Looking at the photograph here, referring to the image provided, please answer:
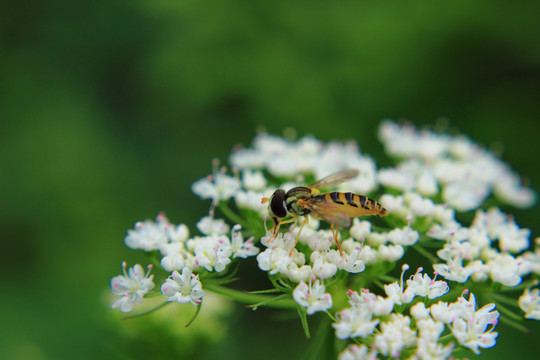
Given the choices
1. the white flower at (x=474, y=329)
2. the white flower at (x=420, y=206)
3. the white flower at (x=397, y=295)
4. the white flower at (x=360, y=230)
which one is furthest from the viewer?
the white flower at (x=420, y=206)

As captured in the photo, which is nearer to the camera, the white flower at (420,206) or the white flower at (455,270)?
the white flower at (455,270)

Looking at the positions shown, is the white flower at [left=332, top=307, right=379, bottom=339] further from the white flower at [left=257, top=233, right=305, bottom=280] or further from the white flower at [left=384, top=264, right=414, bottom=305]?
the white flower at [left=257, top=233, right=305, bottom=280]

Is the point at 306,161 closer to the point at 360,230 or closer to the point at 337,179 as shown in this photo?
the point at 337,179

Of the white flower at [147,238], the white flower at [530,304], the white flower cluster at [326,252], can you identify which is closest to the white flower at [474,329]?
the white flower cluster at [326,252]

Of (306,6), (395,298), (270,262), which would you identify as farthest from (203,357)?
(306,6)

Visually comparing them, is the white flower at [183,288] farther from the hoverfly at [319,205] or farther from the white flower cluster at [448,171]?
the white flower cluster at [448,171]

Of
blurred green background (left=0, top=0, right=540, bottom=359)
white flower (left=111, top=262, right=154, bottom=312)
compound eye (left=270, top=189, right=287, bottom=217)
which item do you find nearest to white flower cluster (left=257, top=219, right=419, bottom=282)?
compound eye (left=270, top=189, right=287, bottom=217)

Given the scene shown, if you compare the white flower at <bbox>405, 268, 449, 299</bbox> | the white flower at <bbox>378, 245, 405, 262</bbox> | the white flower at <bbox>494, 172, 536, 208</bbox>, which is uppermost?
the white flower at <bbox>494, 172, 536, 208</bbox>
